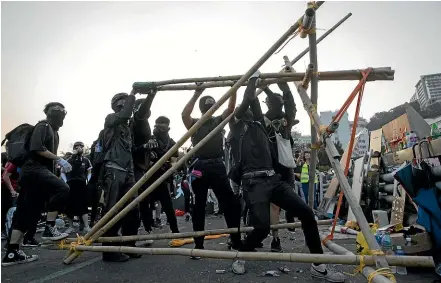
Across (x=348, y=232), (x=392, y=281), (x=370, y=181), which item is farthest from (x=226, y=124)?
(x=370, y=181)

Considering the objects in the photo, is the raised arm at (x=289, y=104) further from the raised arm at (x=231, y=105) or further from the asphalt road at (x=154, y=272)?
the asphalt road at (x=154, y=272)

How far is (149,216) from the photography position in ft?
23.0

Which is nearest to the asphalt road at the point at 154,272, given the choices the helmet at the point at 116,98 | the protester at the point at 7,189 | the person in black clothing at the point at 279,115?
the person in black clothing at the point at 279,115

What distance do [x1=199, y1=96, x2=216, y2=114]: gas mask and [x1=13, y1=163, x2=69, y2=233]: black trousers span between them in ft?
8.37

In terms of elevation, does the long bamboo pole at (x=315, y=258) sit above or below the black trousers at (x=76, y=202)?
below

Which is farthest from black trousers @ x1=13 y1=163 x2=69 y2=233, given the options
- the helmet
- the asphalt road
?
the helmet

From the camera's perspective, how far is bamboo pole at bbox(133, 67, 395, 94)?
3555 mm

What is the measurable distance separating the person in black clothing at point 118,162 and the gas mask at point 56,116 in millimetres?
1020

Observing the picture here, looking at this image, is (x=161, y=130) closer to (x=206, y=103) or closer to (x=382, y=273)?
(x=206, y=103)

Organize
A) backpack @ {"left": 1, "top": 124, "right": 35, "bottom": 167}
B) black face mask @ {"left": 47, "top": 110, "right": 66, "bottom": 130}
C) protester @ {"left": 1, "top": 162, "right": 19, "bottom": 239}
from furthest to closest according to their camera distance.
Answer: protester @ {"left": 1, "top": 162, "right": 19, "bottom": 239} → black face mask @ {"left": 47, "top": 110, "right": 66, "bottom": 130} → backpack @ {"left": 1, "top": 124, "right": 35, "bottom": 167}

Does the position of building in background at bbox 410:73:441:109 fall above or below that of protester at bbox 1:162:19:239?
above

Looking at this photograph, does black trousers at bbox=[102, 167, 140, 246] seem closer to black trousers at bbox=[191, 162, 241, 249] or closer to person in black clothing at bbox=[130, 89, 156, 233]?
person in black clothing at bbox=[130, 89, 156, 233]

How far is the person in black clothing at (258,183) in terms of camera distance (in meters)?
3.59

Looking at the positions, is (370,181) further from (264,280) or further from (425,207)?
(264,280)
